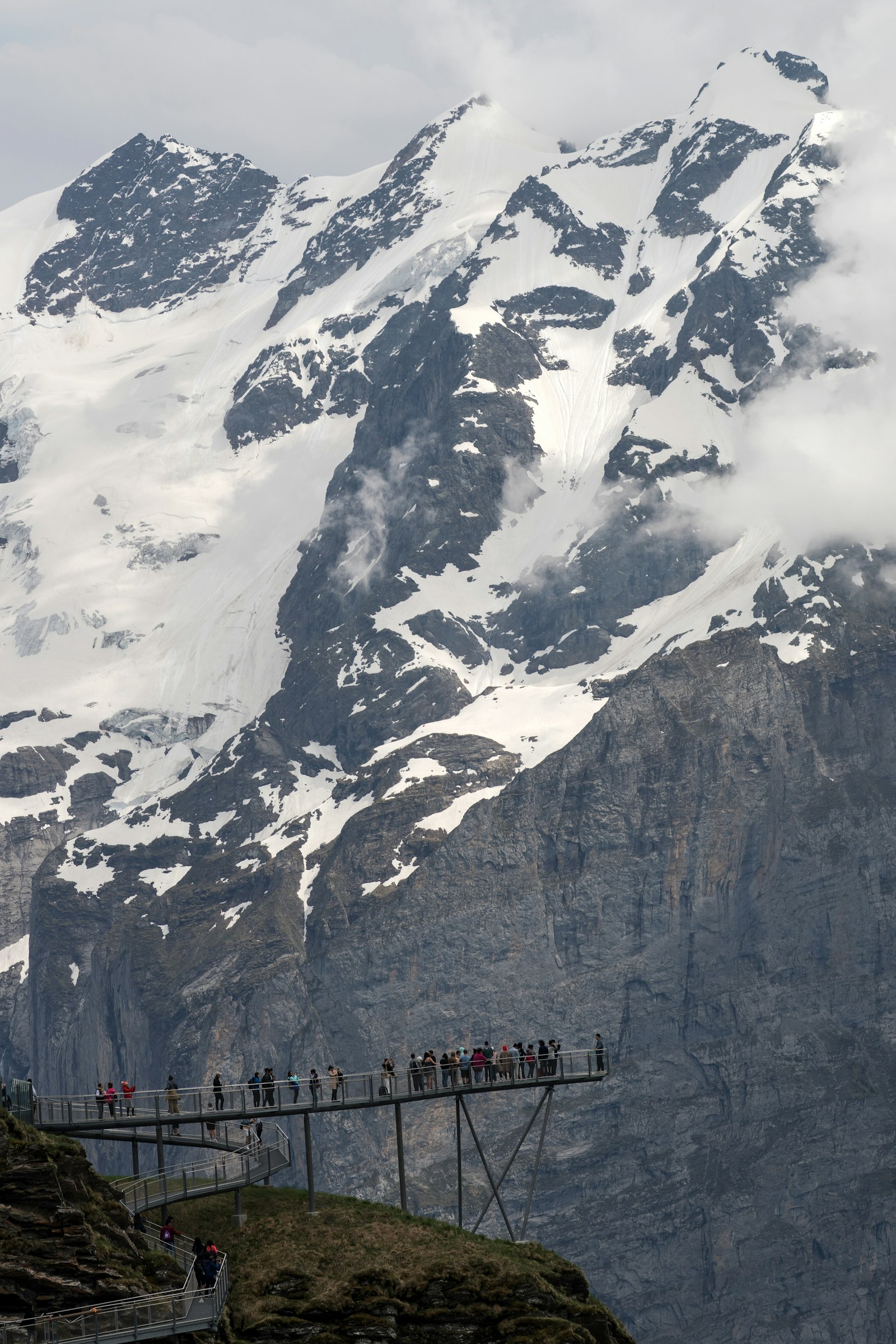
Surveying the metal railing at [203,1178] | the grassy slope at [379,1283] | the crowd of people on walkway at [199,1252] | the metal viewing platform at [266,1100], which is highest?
the metal viewing platform at [266,1100]

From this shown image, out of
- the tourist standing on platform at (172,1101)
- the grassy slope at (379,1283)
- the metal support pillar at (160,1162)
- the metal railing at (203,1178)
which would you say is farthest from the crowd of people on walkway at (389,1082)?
the grassy slope at (379,1283)

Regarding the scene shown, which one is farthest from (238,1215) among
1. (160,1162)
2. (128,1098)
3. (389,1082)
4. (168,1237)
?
(389,1082)

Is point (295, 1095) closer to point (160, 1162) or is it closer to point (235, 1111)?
point (235, 1111)

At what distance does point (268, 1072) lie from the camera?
338 ft

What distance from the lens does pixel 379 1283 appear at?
84625 mm

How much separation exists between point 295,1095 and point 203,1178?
7.92m

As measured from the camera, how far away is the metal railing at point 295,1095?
90.2 metres

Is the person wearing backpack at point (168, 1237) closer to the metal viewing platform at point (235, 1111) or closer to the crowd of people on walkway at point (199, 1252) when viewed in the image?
the crowd of people on walkway at point (199, 1252)

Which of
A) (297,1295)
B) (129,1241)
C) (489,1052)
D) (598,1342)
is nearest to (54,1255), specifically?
(129,1241)

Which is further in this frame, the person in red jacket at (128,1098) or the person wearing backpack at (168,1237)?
the person in red jacket at (128,1098)

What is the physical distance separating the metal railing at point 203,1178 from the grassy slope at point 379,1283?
4.71 feet

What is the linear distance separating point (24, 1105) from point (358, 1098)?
59.8 ft

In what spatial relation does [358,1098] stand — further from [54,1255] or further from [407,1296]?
[54,1255]

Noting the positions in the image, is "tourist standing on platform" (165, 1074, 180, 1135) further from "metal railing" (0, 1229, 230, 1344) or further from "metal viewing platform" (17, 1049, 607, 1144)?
"metal railing" (0, 1229, 230, 1344)
